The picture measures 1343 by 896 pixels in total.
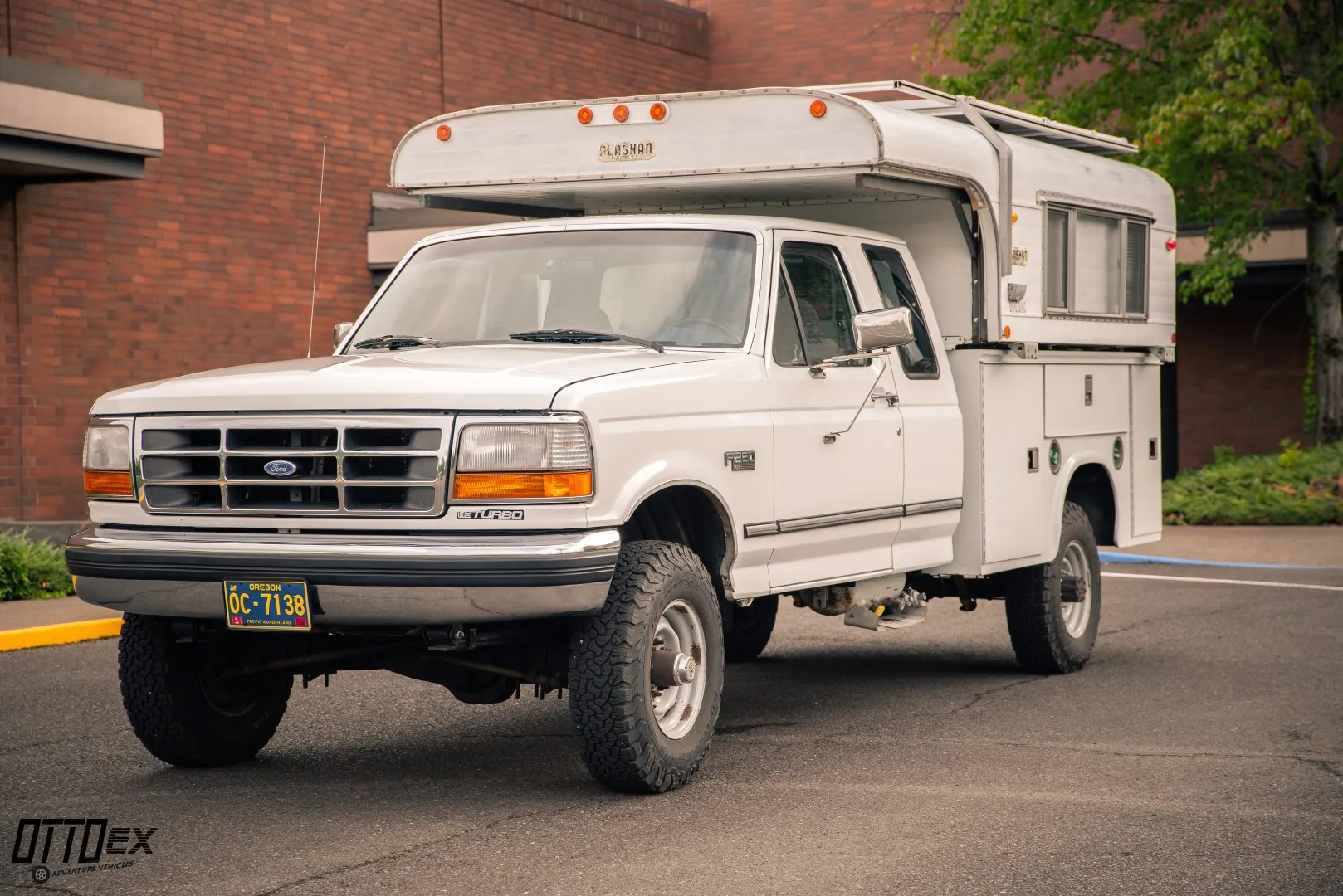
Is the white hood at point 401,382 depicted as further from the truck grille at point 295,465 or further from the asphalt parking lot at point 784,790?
the asphalt parking lot at point 784,790

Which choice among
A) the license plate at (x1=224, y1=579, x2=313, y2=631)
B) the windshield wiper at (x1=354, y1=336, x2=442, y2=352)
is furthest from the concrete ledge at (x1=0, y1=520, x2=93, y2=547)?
the license plate at (x1=224, y1=579, x2=313, y2=631)

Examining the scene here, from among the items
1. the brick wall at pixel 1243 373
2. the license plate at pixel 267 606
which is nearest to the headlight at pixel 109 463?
the license plate at pixel 267 606

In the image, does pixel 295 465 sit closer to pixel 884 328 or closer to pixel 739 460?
pixel 739 460

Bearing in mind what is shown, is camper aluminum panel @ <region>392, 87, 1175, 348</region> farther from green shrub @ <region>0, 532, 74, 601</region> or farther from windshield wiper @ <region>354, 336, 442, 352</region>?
green shrub @ <region>0, 532, 74, 601</region>

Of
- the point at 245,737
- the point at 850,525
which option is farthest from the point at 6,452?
the point at 850,525

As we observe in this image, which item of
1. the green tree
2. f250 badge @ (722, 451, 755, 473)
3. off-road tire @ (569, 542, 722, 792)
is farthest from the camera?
the green tree

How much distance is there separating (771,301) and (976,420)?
6.21 ft

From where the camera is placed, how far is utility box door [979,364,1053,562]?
8.98m

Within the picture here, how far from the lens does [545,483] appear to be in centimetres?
609

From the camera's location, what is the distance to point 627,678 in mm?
6312

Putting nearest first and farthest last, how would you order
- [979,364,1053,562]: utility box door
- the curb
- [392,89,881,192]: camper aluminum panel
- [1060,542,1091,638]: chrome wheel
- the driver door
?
the driver door → [392,89,881,192]: camper aluminum panel → [979,364,1053,562]: utility box door → [1060,542,1091,638]: chrome wheel → the curb

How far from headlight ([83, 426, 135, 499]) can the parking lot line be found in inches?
403

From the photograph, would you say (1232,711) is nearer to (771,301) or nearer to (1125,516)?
(1125,516)

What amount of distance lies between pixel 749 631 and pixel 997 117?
3.31 m
